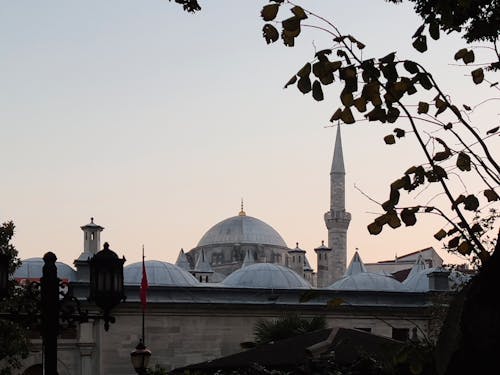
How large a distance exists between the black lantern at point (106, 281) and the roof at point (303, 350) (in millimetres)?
6096

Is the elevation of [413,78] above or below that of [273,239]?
below

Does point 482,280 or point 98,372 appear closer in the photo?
point 482,280

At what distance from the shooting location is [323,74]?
14.1 ft

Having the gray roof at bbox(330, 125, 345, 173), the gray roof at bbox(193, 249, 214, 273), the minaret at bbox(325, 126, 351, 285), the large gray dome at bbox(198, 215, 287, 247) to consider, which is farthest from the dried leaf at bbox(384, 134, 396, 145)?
the large gray dome at bbox(198, 215, 287, 247)

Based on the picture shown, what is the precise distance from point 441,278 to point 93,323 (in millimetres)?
14004

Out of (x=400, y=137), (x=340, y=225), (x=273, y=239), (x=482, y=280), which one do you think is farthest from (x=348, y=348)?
(x=273, y=239)

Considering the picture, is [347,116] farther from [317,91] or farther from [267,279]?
[267,279]

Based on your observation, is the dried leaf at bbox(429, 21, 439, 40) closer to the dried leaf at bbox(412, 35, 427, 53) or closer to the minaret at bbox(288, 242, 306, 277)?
the dried leaf at bbox(412, 35, 427, 53)

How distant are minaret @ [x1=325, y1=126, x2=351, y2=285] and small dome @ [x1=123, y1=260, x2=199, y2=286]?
3158cm

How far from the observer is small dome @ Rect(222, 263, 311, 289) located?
4475 cm

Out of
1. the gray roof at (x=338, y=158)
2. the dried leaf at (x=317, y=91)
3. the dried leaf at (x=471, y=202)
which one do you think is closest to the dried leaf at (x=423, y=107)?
the dried leaf at (x=471, y=202)

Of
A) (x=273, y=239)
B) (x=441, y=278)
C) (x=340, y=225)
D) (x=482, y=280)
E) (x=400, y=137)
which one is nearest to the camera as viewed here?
(x=482, y=280)

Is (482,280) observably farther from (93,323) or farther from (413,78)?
(93,323)

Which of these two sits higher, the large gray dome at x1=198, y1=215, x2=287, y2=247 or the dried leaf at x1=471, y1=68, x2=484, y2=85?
the large gray dome at x1=198, y1=215, x2=287, y2=247
